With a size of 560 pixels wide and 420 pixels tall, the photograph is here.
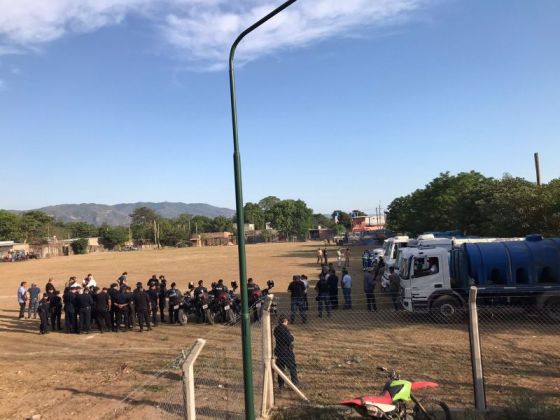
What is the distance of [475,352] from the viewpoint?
6.56 meters

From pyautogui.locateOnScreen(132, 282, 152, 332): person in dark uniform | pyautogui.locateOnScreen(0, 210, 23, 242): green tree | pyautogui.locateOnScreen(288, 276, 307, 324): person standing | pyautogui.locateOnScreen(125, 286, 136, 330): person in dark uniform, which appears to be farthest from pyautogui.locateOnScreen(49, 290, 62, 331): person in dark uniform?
pyautogui.locateOnScreen(0, 210, 23, 242): green tree

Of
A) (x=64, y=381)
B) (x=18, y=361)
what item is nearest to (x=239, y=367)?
(x=64, y=381)

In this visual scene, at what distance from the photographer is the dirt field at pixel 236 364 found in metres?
8.15

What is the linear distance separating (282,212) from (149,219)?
6848 centimetres

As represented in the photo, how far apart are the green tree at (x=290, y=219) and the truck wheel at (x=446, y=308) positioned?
106727 millimetres

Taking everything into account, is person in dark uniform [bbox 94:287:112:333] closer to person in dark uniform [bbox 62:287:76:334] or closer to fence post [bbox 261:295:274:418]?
person in dark uniform [bbox 62:287:76:334]

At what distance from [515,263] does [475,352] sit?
8687 millimetres

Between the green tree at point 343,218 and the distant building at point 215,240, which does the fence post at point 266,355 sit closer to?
the distant building at point 215,240

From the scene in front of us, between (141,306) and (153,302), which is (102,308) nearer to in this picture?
(141,306)

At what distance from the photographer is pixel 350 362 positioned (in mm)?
9984

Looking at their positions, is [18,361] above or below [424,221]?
below

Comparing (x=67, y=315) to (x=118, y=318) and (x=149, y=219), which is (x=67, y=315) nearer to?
(x=118, y=318)

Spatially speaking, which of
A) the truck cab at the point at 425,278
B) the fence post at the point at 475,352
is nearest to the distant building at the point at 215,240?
the truck cab at the point at 425,278

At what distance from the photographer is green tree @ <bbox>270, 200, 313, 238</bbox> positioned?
122 metres
